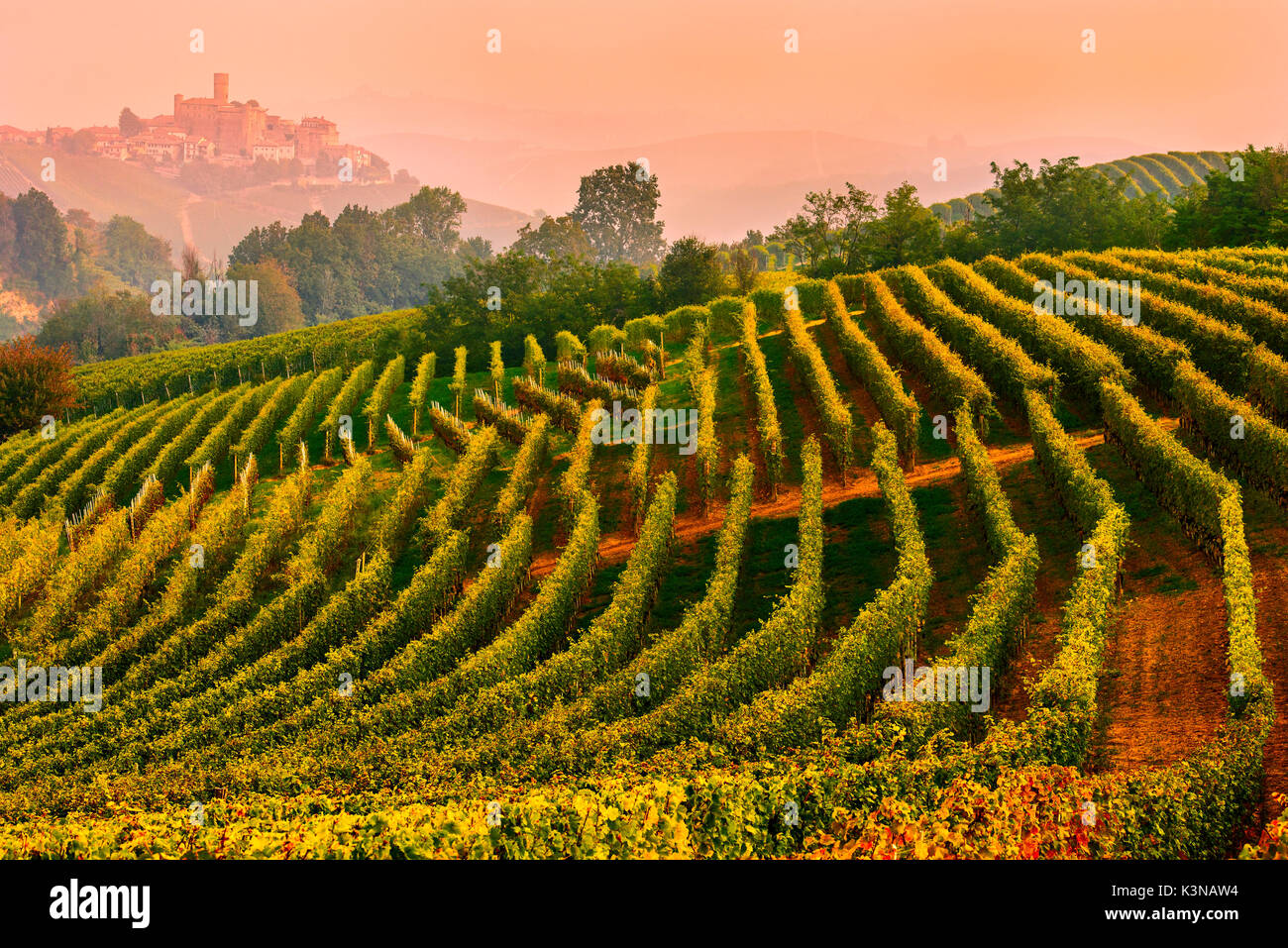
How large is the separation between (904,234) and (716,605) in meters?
68.9

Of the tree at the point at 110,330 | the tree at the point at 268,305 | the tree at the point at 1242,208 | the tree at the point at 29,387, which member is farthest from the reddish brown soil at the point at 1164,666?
the tree at the point at 268,305

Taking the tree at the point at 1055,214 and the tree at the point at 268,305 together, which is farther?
the tree at the point at 268,305

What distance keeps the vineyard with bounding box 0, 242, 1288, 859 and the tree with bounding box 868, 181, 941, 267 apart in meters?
26.3

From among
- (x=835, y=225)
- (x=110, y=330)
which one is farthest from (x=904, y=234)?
(x=110, y=330)

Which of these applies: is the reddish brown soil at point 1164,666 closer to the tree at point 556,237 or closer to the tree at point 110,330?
the tree at point 110,330

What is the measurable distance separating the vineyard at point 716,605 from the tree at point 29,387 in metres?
11.4

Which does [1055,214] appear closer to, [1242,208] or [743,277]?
[1242,208]

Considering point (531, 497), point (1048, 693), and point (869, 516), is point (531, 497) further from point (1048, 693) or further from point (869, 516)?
point (1048, 693)

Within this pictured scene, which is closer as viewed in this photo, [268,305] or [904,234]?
[904,234]

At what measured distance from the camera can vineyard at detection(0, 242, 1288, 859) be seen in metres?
13.6

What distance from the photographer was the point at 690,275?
286 ft

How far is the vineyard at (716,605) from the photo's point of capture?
1356cm

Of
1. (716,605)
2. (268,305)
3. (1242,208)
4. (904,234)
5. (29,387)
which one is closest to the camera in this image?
(716,605)

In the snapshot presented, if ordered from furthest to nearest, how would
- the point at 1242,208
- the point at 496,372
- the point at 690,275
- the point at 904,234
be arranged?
the point at 690,275 → the point at 904,234 → the point at 1242,208 → the point at 496,372
